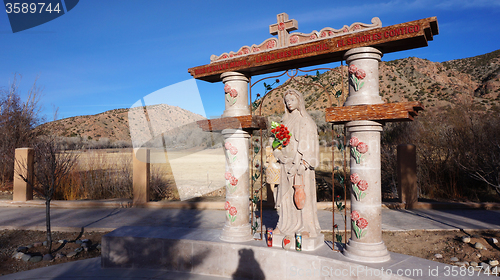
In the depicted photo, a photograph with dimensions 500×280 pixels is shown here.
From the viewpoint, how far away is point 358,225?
4.27 m

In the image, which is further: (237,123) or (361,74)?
(237,123)

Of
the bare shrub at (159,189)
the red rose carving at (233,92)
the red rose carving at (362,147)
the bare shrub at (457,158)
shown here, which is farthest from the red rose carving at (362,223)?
the bare shrub at (159,189)

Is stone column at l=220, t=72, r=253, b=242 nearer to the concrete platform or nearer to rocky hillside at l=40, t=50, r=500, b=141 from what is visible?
the concrete platform

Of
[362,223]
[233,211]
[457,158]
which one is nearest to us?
[362,223]

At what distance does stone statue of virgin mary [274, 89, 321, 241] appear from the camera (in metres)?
4.79

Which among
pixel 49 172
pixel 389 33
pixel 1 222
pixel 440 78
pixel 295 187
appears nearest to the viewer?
pixel 389 33

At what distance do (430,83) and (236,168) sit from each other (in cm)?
5087

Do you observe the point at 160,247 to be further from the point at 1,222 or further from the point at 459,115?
the point at 459,115

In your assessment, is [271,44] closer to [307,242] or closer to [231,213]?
[231,213]

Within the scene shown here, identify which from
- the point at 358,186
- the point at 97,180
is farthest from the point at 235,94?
the point at 97,180

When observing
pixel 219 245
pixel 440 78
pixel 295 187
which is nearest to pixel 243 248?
pixel 219 245

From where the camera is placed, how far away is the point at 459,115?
13750 millimetres

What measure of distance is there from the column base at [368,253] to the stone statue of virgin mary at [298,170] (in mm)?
664

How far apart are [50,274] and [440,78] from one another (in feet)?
186
